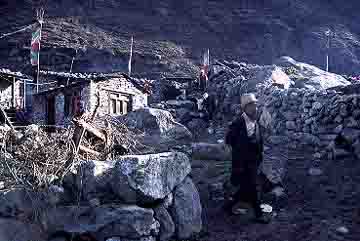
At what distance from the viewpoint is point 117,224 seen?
4.60 meters

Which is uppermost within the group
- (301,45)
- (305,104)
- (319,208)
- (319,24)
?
(319,24)

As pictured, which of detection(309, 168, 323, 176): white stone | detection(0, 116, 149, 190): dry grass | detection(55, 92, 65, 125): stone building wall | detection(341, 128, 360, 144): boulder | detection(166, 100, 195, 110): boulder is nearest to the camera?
detection(0, 116, 149, 190): dry grass

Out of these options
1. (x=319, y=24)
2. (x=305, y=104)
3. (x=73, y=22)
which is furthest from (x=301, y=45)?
(x=305, y=104)

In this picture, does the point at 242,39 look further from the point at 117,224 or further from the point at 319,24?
the point at 117,224

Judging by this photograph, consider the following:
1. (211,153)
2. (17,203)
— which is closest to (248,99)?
(211,153)

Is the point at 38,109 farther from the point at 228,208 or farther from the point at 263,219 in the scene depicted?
the point at 263,219

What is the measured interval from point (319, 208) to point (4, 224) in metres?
4.29

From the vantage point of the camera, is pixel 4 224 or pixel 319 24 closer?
pixel 4 224

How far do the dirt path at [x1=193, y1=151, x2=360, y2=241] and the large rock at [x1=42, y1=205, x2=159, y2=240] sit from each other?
0.89 meters

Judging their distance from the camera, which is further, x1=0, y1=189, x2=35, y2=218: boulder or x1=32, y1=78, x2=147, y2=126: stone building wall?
x1=32, y1=78, x2=147, y2=126: stone building wall

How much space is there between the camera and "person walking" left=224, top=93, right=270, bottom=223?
5.44 meters

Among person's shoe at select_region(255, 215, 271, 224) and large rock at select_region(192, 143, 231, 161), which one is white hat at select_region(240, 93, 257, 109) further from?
large rock at select_region(192, 143, 231, 161)

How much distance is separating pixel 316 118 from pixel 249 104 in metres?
3.95

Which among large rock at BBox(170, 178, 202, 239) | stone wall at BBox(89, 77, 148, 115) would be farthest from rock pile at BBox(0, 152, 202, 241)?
stone wall at BBox(89, 77, 148, 115)
